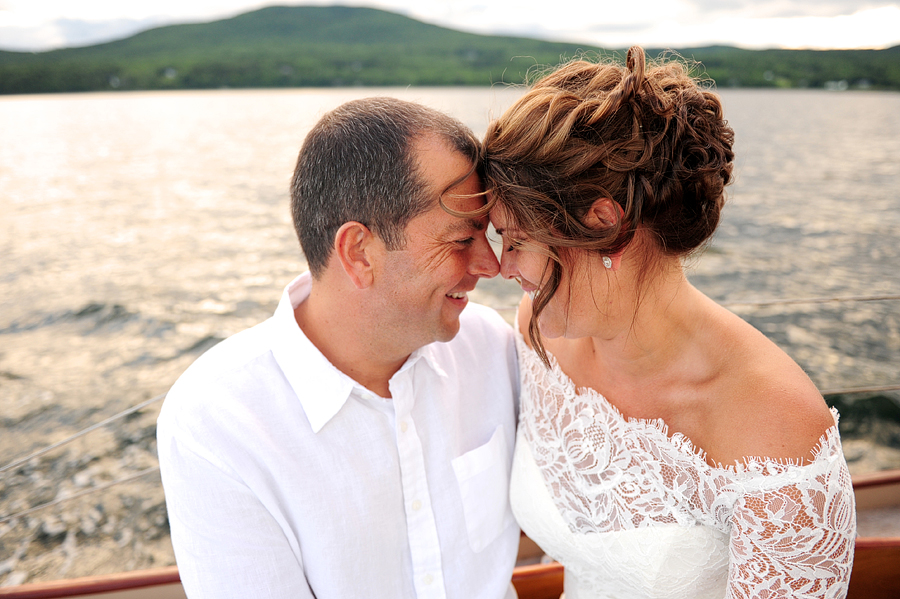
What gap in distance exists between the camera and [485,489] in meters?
1.99

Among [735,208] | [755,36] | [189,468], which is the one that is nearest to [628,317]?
[189,468]

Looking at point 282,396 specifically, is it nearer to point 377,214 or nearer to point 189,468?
point 189,468

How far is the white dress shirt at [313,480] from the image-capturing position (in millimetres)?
1547

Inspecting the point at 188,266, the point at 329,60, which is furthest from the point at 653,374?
the point at 329,60

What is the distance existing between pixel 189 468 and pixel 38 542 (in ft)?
22.3

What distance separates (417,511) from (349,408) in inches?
14.8

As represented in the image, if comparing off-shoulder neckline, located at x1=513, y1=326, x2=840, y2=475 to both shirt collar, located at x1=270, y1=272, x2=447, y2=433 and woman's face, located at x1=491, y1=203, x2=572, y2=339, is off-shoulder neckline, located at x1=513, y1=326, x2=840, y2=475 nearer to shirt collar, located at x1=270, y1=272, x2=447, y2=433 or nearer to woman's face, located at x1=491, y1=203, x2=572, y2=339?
woman's face, located at x1=491, y1=203, x2=572, y2=339

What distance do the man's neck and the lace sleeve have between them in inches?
42.6

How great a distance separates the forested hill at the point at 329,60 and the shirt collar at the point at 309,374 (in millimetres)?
32934

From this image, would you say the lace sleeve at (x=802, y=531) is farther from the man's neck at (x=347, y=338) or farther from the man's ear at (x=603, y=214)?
the man's neck at (x=347, y=338)

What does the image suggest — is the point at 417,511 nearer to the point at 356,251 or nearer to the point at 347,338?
the point at 347,338

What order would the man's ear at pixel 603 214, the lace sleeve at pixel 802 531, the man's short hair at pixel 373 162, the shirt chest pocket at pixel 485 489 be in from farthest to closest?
1. the shirt chest pocket at pixel 485 489
2. the man's short hair at pixel 373 162
3. the man's ear at pixel 603 214
4. the lace sleeve at pixel 802 531

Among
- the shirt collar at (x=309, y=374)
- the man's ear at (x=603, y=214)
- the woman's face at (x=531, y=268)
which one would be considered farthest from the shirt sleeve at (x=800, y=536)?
the shirt collar at (x=309, y=374)

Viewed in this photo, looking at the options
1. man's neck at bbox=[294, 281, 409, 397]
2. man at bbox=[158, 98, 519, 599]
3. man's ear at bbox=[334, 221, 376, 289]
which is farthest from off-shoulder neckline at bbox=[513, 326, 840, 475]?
man's ear at bbox=[334, 221, 376, 289]
